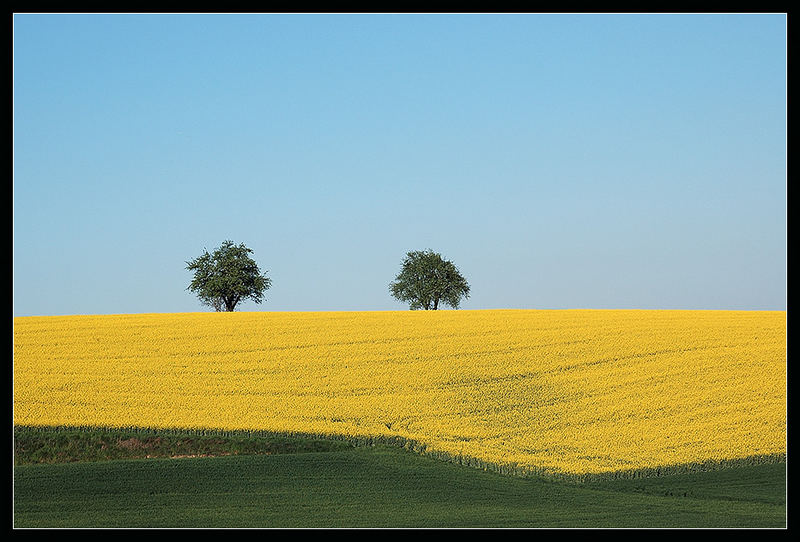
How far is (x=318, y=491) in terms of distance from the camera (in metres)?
16.7

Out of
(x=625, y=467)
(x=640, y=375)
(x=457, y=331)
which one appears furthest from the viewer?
(x=457, y=331)

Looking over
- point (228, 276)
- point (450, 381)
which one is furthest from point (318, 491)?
point (228, 276)

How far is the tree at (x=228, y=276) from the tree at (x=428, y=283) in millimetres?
9168

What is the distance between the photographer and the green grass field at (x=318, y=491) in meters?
14.5

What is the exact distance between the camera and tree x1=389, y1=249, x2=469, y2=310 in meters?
54.6

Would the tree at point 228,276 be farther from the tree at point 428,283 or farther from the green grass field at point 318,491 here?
the green grass field at point 318,491

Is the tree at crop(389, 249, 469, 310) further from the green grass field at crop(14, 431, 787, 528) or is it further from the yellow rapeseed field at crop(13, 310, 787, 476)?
the green grass field at crop(14, 431, 787, 528)

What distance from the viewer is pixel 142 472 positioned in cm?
1769

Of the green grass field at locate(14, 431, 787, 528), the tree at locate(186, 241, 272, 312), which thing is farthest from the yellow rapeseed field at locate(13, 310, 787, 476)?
the tree at locate(186, 241, 272, 312)

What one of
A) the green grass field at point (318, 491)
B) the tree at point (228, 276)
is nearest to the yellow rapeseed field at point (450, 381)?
the green grass field at point (318, 491)
